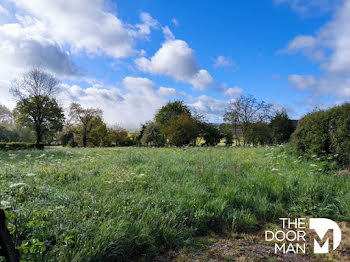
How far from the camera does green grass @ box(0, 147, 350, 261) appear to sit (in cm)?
243

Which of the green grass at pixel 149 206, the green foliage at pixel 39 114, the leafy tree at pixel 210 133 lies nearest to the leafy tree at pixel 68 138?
the green foliage at pixel 39 114

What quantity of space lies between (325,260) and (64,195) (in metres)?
4.10

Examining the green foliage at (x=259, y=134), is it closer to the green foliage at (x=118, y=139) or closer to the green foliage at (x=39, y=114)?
the green foliage at (x=118, y=139)

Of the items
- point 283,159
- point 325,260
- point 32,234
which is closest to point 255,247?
point 325,260

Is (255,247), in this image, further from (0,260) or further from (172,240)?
(0,260)

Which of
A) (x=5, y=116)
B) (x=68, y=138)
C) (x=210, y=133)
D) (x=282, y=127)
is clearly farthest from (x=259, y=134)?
(x=5, y=116)

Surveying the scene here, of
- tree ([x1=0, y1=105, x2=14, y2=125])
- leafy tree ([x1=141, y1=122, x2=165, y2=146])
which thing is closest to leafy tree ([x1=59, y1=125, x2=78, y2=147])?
tree ([x1=0, y1=105, x2=14, y2=125])

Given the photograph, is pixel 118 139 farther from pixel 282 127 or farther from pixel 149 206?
pixel 149 206

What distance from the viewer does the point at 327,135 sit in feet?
21.6

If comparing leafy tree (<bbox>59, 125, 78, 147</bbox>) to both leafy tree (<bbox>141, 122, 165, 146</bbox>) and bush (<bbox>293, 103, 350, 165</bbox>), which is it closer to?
leafy tree (<bbox>141, 122, 165, 146</bbox>)

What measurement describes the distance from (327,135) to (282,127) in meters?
21.9

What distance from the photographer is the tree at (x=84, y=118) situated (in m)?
39.7

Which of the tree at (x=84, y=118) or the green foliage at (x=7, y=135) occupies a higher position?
the tree at (x=84, y=118)

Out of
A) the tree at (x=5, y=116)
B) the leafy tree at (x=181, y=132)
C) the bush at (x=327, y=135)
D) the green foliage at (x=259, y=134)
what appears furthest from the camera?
the tree at (x=5, y=116)
